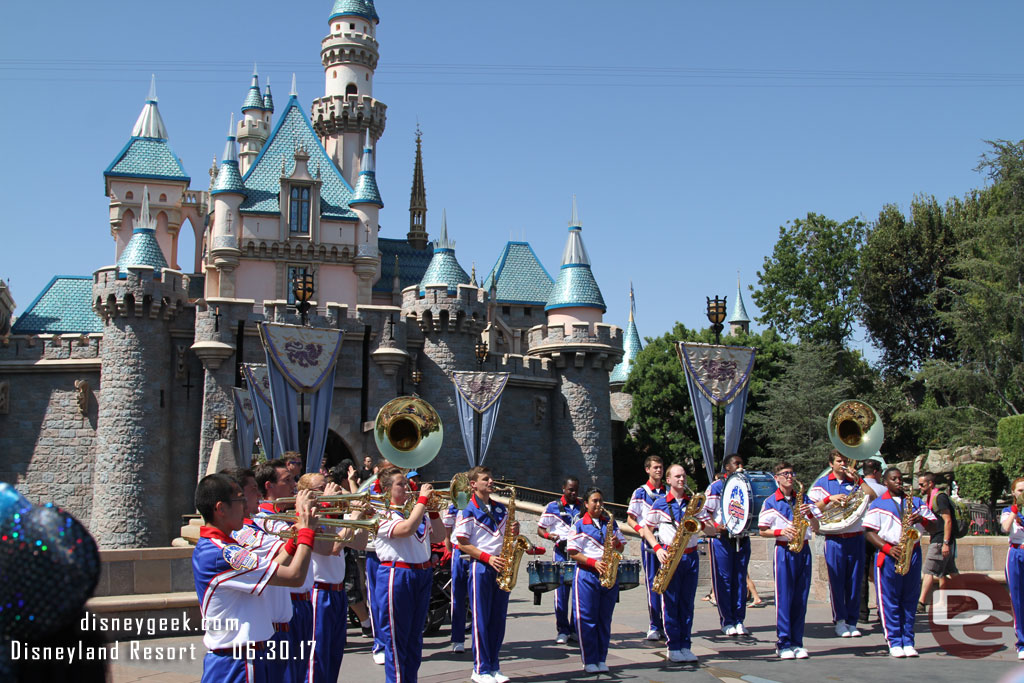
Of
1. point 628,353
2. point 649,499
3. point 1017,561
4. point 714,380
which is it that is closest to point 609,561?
point 649,499

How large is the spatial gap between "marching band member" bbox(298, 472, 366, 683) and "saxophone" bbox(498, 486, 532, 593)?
1.46 metres

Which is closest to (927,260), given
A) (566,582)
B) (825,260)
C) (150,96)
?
(825,260)

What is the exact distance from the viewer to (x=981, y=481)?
76.5 ft

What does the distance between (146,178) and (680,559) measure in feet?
109

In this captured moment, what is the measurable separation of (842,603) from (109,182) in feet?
109

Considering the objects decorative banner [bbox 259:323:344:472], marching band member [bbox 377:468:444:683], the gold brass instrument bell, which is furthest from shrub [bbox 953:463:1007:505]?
marching band member [bbox 377:468:444:683]

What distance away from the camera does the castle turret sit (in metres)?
31.9

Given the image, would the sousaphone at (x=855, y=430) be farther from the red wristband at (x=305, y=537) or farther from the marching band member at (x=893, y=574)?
the red wristband at (x=305, y=537)

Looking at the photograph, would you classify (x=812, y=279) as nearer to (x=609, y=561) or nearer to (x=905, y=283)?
(x=905, y=283)

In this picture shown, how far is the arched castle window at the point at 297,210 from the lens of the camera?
33.0 meters

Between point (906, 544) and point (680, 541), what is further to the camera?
point (906, 544)

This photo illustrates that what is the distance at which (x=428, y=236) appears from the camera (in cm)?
5391

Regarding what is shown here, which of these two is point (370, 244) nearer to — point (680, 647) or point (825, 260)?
point (825, 260)

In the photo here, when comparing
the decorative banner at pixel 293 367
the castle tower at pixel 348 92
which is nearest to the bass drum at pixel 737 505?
the decorative banner at pixel 293 367
